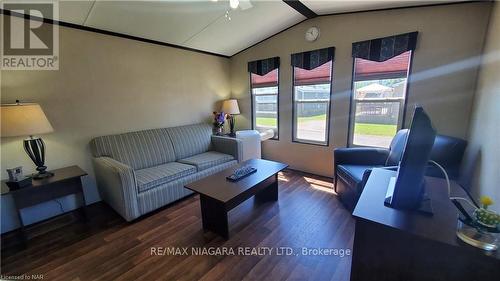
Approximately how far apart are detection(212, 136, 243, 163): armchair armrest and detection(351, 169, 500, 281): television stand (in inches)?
90.7

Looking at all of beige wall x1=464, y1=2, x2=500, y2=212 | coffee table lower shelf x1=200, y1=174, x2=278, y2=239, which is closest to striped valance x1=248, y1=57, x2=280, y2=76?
coffee table lower shelf x1=200, y1=174, x2=278, y2=239

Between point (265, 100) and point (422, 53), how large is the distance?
232 cm

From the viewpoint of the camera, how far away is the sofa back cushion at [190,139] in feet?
10.8

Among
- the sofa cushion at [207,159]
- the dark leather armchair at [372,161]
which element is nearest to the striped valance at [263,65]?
the sofa cushion at [207,159]

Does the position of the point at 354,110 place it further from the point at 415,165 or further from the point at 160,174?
the point at 160,174

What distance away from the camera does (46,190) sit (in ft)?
6.98

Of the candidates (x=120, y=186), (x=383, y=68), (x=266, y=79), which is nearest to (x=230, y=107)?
(x=266, y=79)

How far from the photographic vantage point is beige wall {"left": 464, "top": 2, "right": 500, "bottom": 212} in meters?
1.51

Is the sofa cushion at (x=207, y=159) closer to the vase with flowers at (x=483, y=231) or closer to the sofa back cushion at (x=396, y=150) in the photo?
the sofa back cushion at (x=396, y=150)

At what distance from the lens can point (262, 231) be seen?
2129 millimetres

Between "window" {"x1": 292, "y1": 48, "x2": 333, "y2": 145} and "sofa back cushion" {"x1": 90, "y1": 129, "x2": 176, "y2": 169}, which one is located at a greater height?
"window" {"x1": 292, "y1": 48, "x2": 333, "y2": 145}

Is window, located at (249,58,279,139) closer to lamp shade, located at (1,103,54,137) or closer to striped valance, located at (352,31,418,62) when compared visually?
striped valance, located at (352,31,418,62)

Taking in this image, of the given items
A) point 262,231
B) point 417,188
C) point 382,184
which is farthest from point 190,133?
point 417,188

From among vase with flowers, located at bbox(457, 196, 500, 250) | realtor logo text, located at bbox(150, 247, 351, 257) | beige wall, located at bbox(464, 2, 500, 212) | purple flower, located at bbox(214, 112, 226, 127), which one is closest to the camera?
vase with flowers, located at bbox(457, 196, 500, 250)
